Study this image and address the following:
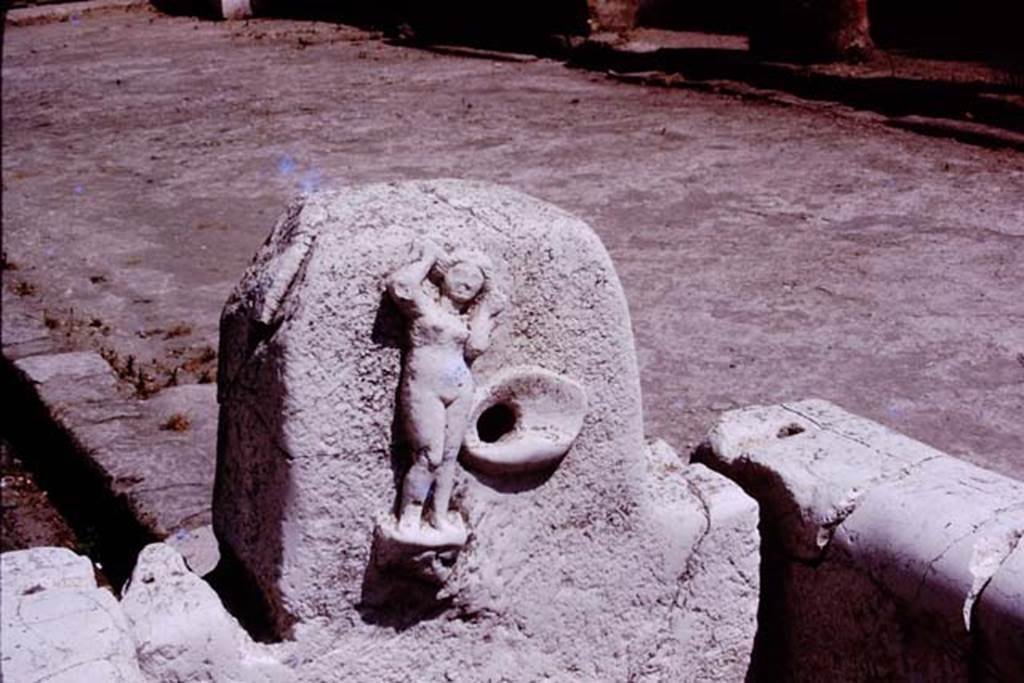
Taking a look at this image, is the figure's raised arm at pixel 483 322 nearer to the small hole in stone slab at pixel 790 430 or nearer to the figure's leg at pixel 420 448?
the figure's leg at pixel 420 448

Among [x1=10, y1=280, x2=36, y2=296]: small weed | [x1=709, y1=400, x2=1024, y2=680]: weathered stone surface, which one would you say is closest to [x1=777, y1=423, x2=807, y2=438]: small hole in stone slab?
[x1=709, y1=400, x2=1024, y2=680]: weathered stone surface

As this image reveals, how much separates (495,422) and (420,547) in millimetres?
236

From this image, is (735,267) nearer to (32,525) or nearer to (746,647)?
(32,525)

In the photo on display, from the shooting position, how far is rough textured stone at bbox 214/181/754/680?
1.90 metres

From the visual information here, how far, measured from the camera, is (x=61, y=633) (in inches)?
73.9

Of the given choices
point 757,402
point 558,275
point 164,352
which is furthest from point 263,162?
point 558,275

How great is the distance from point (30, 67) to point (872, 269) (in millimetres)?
9405

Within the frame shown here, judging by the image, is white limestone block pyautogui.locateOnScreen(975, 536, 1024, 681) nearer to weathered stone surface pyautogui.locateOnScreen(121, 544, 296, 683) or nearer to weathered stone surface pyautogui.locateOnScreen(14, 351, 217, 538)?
weathered stone surface pyautogui.locateOnScreen(121, 544, 296, 683)

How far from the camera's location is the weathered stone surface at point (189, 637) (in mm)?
1896

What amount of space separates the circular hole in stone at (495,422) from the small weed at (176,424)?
2460 millimetres

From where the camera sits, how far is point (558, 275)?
204cm

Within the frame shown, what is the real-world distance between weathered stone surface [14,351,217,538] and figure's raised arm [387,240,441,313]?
6.45 ft

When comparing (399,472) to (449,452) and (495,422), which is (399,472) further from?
(495,422)

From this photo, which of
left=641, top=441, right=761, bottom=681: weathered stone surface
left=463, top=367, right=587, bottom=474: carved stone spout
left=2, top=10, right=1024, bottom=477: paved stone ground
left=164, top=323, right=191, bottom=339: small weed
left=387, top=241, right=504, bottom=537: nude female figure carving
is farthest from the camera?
left=164, top=323, right=191, bottom=339: small weed
